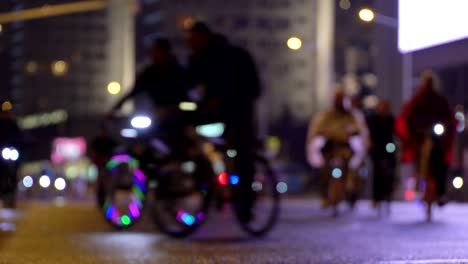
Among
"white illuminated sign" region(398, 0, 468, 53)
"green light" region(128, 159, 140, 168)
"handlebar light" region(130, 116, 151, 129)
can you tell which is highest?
"white illuminated sign" region(398, 0, 468, 53)

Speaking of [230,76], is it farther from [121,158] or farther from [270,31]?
[270,31]

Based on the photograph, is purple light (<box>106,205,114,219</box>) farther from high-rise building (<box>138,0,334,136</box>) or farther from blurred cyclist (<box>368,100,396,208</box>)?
high-rise building (<box>138,0,334,136</box>)

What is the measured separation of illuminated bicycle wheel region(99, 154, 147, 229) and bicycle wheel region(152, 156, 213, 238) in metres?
0.34

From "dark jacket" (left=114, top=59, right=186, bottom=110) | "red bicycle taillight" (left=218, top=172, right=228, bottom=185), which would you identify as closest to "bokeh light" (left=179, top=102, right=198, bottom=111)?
"dark jacket" (left=114, top=59, right=186, bottom=110)

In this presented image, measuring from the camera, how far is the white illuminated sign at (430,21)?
1420 cm

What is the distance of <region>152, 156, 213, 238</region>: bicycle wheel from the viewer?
947cm

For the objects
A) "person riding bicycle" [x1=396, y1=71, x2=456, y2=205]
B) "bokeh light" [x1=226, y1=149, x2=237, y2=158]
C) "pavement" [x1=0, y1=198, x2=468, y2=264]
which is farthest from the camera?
"person riding bicycle" [x1=396, y1=71, x2=456, y2=205]

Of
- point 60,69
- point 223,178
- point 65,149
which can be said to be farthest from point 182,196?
point 60,69

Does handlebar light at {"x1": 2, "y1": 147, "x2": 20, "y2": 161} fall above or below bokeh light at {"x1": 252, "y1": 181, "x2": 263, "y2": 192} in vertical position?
above

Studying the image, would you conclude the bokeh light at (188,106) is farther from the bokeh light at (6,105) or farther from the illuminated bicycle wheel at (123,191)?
the bokeh light at (6,105)

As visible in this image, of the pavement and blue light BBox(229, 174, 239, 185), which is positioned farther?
blue light BBox(229, 174, 239, 185)

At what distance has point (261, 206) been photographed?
9570mm

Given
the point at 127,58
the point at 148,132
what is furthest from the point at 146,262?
the point at 127,58

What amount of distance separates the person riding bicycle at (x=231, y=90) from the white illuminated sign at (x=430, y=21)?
16.0ft
